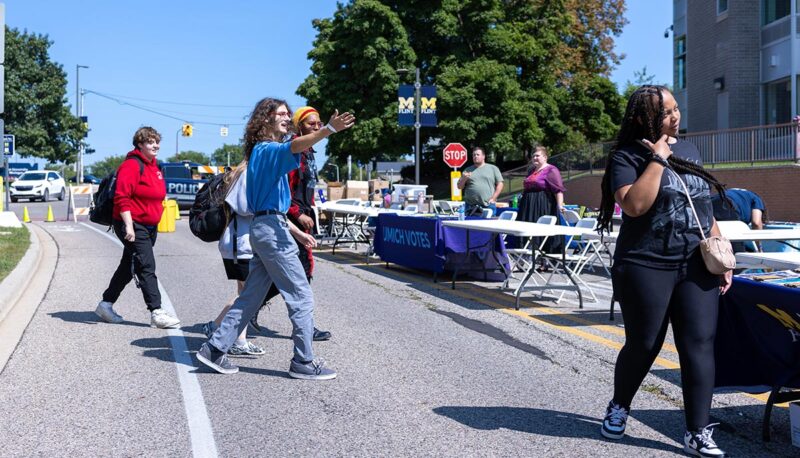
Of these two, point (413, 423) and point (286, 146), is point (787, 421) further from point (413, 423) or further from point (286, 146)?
point (286, 146)

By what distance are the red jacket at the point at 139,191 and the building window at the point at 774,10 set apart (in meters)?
25.7

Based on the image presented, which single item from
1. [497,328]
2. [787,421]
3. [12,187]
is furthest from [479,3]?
[787,421]

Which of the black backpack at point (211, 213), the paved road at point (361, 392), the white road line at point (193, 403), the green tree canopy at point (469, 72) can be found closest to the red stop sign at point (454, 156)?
the green tree canopy at point (469, 72)

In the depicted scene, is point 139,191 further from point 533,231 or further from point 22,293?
point 533,231

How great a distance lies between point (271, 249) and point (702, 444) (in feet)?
9.49

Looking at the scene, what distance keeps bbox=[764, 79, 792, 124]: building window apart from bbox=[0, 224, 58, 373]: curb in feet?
75.4

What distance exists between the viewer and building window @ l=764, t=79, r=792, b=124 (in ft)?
95.5

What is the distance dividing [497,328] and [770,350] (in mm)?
3862

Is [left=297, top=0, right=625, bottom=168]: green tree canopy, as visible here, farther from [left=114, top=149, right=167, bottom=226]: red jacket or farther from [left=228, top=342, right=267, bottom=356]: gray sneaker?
[left=228, top=342, right=267, bottom=356]: gray sneaker

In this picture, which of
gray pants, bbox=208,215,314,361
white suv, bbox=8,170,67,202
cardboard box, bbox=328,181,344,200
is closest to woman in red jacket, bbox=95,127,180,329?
gray pants, bbox=208,215,314,361

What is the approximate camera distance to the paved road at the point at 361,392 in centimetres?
475

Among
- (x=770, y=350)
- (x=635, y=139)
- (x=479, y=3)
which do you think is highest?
(x=479, y=3)

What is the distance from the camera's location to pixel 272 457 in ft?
14.8

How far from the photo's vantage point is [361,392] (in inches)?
231
